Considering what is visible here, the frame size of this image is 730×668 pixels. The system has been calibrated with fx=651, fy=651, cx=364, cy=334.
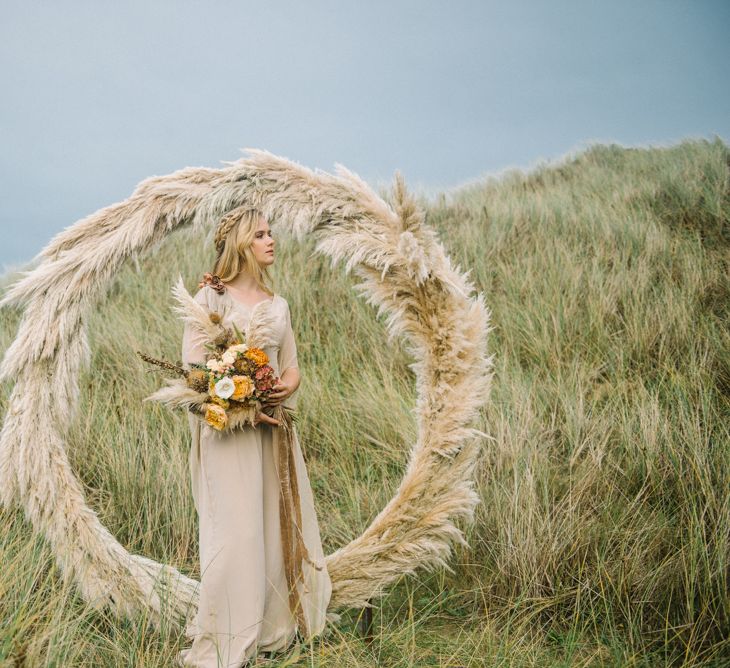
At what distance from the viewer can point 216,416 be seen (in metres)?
2.82

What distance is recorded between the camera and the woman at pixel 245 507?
9.72 ft

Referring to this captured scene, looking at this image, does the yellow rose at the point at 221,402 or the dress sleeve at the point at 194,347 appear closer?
the yellow rose at the point at 221,402

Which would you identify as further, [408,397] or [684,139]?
[684,139]

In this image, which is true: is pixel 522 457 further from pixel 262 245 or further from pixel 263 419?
pixel 262 245

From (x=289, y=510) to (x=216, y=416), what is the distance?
627 mm

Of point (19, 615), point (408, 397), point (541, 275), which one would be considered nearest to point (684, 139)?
point (541, 275)

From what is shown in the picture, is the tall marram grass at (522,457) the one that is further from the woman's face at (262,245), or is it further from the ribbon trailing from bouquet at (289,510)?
the woman's face at (262,245)

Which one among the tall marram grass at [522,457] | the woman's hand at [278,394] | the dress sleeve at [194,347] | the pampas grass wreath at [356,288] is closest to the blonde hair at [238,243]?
the dress sleeve at [194,347]

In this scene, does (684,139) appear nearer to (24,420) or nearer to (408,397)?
(408,397)

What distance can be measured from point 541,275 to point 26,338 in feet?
16.1

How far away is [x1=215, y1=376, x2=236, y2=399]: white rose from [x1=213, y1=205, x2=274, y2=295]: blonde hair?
0.60 meters

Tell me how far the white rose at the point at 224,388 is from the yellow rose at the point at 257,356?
0.17m

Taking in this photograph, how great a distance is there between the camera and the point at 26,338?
354cm

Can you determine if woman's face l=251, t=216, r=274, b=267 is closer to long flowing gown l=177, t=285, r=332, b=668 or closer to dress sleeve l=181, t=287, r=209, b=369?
long flowing gown l=177, t=285, r=332, b=668
